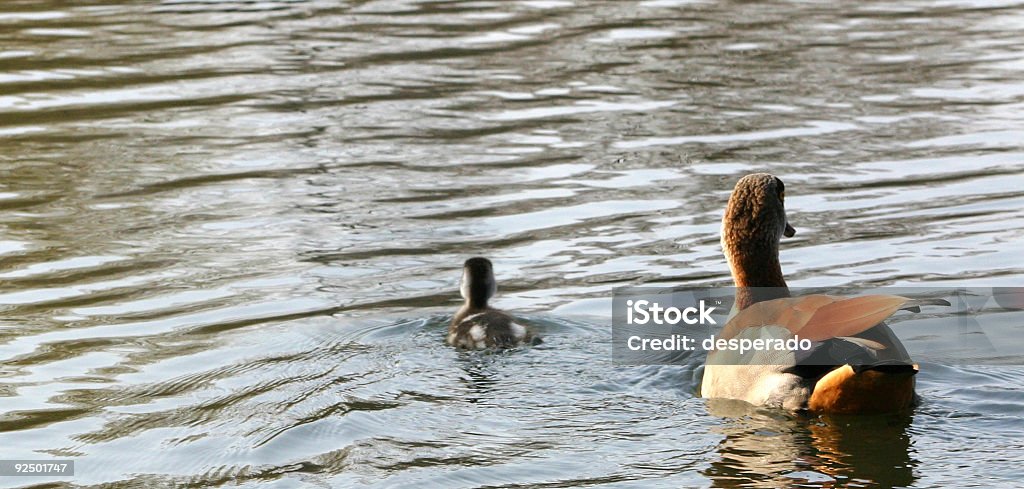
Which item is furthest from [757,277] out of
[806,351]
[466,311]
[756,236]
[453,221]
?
[453,221]

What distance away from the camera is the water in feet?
21.4

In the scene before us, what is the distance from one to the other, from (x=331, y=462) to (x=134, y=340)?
96.7 inches

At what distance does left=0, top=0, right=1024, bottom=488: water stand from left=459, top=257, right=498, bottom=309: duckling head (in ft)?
0.83

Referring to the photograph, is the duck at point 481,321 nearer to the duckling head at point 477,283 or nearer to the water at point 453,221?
the duckling head at point 477,283

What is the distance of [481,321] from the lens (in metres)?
8.23

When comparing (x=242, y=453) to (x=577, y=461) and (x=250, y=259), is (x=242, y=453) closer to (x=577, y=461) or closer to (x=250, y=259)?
(x=577, y=461)

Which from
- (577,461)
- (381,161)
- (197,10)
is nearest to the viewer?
(577,461)

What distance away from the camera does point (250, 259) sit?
9.90 meters

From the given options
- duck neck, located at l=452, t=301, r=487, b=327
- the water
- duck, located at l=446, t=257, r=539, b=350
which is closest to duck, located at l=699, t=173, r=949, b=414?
the water

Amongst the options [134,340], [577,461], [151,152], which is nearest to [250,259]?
[134,340]

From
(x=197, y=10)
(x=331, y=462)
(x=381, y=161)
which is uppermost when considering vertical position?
(x=197, y=10)

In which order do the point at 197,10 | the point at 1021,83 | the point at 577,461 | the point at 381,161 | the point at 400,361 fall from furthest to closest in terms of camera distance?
1. the point at 197,10
2. the point at 1021,83
3. the point at 381,161
4. the point at 400,361
5. the point at 577,461

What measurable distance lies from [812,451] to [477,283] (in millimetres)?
2856

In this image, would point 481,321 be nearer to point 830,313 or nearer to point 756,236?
point 756,236
